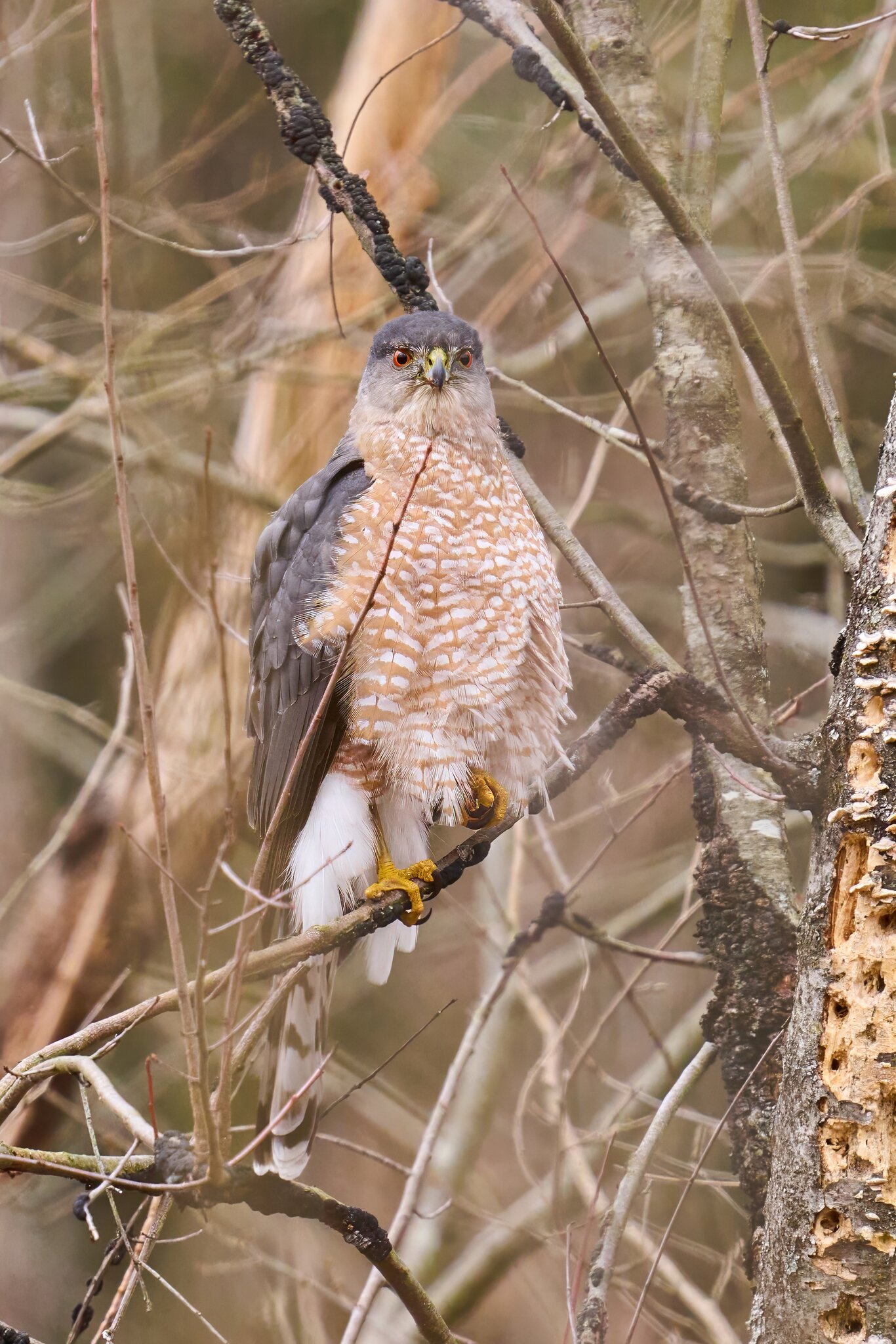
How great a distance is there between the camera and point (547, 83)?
6.24 feet

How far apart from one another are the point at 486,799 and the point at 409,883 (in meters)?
0.24

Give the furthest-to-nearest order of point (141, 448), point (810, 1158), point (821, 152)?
1. point (141, 448)
2. point (821, 152)
3. point (810, 1158)

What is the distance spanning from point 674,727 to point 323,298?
53.4 inches

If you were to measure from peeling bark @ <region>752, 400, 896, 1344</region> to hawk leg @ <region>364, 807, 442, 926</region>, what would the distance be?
26.7 inches

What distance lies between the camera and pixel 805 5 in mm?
2256

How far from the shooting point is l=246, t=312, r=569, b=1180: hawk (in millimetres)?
1751

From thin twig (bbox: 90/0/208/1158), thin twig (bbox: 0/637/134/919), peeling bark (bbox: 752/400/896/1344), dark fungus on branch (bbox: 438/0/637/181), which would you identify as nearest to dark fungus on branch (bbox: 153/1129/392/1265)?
thin twig (bbox: 90/0/208/1158)

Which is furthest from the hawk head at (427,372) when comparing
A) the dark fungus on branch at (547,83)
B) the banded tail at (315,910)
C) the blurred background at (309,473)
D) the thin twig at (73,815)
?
the thin twig at (73,815)

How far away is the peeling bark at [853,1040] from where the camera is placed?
1.16m

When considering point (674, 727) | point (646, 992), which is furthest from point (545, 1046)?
point (674, 727)

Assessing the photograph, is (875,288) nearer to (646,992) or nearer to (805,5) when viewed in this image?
(805,5)

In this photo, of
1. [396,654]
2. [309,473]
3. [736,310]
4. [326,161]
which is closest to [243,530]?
[309,473]

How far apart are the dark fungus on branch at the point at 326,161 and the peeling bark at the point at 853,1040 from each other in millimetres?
1060

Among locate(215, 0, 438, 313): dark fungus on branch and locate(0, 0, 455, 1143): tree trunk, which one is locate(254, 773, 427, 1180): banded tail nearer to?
locate(0, 0, 455, 1143): tree trunk
